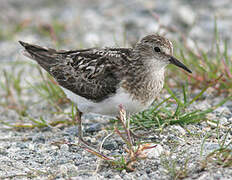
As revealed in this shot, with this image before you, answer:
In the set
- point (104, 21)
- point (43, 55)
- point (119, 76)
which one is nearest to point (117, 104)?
point (119, 76)

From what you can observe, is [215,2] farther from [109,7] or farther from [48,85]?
[48,85]

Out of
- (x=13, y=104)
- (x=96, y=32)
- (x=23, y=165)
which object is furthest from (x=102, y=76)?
(x=96, y=32)

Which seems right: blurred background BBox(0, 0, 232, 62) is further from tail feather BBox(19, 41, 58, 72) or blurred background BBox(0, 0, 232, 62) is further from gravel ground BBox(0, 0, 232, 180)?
tail feather BBox(19, 41, 58, 72)

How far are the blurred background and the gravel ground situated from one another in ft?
0.06

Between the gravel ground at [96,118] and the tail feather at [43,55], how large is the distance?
0.83m

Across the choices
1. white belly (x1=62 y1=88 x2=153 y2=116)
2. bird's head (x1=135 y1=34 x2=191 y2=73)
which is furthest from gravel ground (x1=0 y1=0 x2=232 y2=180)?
bird's head (x1=135 y1=34 x2=191 y2=73)

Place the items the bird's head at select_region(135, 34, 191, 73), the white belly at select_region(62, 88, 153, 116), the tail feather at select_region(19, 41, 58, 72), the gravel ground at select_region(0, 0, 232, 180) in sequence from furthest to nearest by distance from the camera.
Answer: the tail feather at select_region(19, 41, 58, 72) → the bird's head at select_region(135, 34, 191, 73) → the white belly at select_region(62, 88, 153, 116) → the gravel ground at select_region(0, 0, 232, 180)

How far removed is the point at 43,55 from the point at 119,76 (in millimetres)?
1406

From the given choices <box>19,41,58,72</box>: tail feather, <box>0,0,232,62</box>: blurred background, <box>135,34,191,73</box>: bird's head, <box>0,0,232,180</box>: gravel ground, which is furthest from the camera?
<box>0,0,232,62</box>: blurred background

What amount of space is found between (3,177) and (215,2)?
6.76 m

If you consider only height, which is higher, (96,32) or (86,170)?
(96,32)

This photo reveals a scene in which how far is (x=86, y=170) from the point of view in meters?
3.86

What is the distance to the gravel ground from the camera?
3.81 metres

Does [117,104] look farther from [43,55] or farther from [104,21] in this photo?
[104,21]
